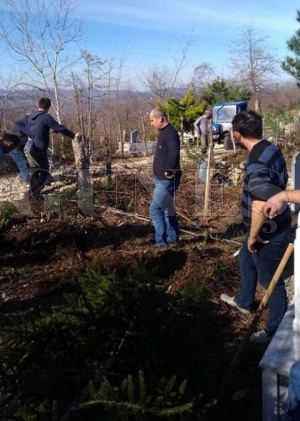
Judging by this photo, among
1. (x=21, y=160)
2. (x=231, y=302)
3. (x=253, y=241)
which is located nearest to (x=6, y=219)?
(x=21, y=160)

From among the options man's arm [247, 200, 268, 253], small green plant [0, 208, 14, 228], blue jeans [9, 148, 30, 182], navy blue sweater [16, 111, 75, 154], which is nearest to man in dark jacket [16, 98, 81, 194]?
navy blue sweater [16, 111, 75, 154]

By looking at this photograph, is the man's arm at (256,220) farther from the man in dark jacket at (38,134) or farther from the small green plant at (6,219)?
the man in dark jacket at (38,134)

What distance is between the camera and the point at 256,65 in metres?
38.2

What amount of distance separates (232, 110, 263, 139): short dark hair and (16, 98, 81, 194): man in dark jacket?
4.69 meters

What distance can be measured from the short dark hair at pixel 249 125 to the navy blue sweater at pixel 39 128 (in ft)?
15.4

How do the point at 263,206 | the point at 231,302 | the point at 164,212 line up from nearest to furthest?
the point at 263,206, the point at 231,302, the point at 164,212

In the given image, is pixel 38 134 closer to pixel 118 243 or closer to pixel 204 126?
pixel 118 243

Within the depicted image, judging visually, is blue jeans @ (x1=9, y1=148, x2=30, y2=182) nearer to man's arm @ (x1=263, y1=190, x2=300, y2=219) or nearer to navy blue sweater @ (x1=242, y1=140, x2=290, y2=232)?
navy blue sweater @ (x1=242, y1=140, x2=290, y2=232)

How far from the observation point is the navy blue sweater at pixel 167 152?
6289 mm

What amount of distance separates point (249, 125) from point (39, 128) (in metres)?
5.18

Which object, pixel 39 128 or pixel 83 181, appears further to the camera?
pixel 83 181

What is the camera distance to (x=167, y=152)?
6.35 metres

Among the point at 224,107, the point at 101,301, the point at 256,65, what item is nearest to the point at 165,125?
the point at 101,301

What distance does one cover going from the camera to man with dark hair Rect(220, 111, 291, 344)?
3.81 meters
